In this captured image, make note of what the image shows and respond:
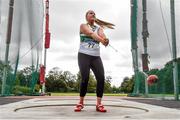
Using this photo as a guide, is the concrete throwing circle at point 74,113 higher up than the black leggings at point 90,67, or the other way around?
the black leggings at point 90,67

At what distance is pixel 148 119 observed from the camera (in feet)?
11.6

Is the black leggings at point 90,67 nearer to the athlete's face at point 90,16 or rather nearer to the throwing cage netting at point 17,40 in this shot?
the athlete's face at point 90,16

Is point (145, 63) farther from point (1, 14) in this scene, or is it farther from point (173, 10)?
point (1, 14)

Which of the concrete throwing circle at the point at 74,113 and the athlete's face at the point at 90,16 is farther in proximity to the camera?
the athlete's face at the point at 90,16

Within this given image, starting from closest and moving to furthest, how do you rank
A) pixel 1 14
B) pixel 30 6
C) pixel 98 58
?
pixel 98 58
pixel 1 14
pixel 30 6

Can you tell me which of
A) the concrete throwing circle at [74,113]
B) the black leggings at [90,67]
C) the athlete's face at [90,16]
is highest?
the athlete's face at [90,16]

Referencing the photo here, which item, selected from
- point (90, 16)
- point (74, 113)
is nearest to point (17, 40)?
point (90, 16)

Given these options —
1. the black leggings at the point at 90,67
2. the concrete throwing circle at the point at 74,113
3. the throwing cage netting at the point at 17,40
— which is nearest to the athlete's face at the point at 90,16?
the black leggings at the point at 90,67

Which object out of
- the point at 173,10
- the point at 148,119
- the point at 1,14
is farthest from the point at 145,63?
the point at 148,119

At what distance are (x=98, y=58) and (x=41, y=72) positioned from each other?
37.9 ft

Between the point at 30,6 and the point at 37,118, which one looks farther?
the point at 30,6

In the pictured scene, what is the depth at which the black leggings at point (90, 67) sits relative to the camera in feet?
16.1

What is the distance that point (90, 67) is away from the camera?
5.00m

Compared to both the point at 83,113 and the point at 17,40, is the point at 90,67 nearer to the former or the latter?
the point at 83,113
